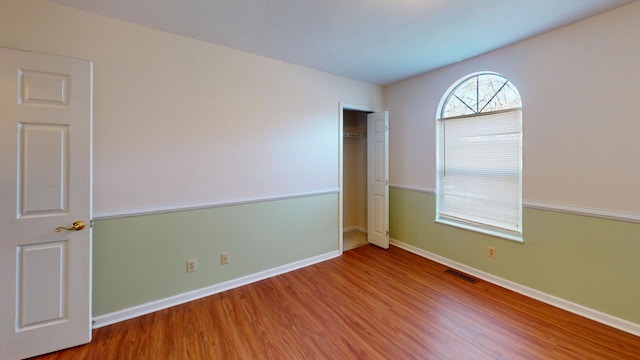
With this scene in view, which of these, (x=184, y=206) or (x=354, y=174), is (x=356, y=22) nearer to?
(x=184, y=206)

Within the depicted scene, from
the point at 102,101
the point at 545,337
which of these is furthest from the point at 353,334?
the point at 102,101

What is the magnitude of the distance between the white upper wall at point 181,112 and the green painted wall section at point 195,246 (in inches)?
7.1

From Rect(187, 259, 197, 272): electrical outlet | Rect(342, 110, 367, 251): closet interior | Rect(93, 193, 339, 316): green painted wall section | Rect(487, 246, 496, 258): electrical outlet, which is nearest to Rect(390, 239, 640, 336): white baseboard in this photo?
Rect(487, 246, 496, 258): electrical outlet

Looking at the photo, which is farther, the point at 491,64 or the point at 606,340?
the point at 491,64

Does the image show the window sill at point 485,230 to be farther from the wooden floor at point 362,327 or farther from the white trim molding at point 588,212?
the wooden floor at point 362,327

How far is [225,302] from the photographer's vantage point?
246 cm

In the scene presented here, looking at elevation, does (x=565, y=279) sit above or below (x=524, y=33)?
below

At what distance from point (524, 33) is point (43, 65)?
393 cm

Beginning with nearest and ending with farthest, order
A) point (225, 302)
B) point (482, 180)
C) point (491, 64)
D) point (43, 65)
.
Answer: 1. point (43, 65)
2. point (225, 302)
3. point (491, 64)
4. point (482, 180)

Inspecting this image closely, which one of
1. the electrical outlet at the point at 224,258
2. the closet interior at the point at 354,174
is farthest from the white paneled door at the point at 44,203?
the closet interior at the point at 354,174

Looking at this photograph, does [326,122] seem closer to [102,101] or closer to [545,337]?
[102,101]

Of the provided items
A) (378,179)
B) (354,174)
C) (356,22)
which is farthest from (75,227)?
(354,174)

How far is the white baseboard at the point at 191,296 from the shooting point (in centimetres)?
214

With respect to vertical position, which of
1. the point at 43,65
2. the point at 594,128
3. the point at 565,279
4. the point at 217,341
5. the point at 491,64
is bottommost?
the point at 217,341
